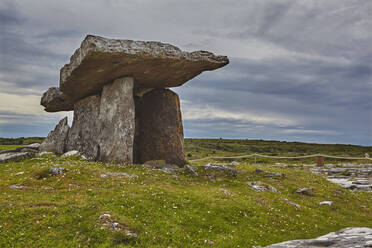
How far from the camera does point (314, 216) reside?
552 inches

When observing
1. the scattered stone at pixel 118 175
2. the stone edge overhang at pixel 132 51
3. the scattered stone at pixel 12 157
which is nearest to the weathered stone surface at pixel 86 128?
the stone edge overhang at pixel 132 51

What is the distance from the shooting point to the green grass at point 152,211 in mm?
9203

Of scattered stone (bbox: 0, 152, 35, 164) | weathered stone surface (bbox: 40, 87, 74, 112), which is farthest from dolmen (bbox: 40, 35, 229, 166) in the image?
scattered stone (bbox: 0, 152, 35, 164)

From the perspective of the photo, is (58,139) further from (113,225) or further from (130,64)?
(113,225)

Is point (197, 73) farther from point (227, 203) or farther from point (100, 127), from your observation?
point (227, 203)

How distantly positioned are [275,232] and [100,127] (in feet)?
47.1

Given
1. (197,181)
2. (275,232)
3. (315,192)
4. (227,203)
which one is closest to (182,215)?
(227,203)

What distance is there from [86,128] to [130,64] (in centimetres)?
771

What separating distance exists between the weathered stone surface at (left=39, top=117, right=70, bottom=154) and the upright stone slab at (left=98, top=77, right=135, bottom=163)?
23.3ft

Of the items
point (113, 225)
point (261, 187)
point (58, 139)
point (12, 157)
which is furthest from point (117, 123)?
point (113, 225)

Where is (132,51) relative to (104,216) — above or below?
above

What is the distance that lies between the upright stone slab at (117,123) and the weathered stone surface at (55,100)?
7232 millimetres

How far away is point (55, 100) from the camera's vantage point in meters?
27.2

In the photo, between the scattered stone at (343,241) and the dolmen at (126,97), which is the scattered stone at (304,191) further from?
the scattered stone at (343,241)
